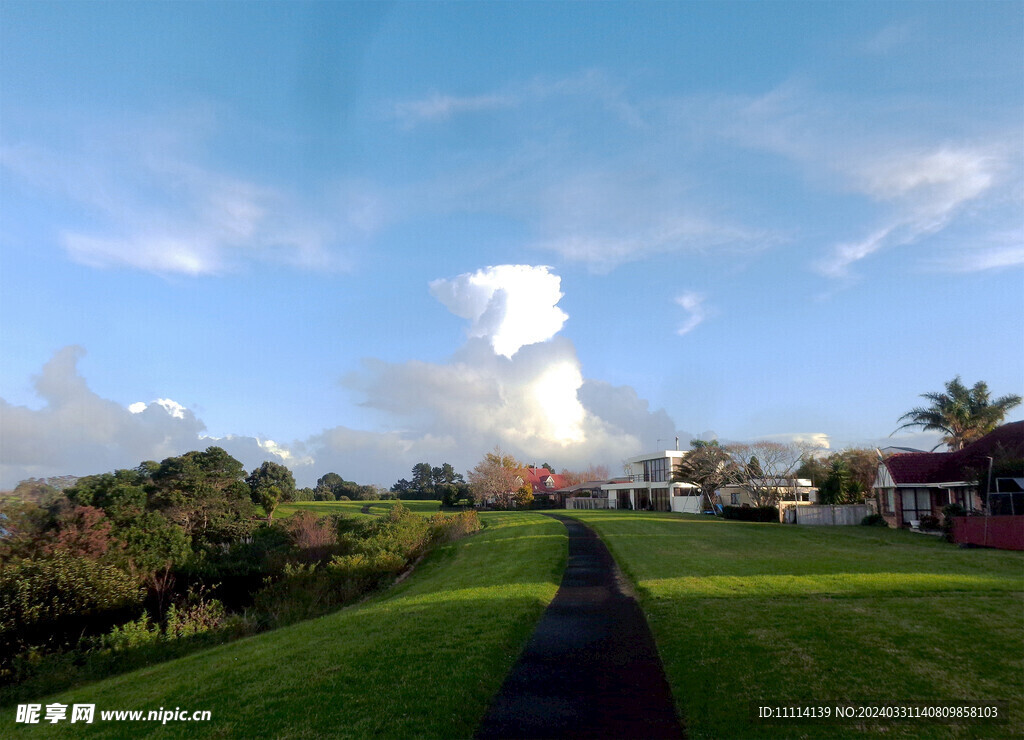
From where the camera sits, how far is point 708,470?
47906 mm

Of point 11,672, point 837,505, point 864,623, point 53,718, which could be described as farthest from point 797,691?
point 837,505

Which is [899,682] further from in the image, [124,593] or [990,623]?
[124,593]

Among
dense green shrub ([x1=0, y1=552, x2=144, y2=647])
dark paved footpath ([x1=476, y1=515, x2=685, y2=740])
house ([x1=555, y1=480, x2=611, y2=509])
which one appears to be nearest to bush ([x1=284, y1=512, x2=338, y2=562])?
dense green shrub ([x1=0, y1=552, x2=144, y2=647])

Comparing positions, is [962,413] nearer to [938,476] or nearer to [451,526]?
[938,476]

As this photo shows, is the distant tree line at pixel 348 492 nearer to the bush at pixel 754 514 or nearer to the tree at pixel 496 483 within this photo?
the tree at pixel 496 483

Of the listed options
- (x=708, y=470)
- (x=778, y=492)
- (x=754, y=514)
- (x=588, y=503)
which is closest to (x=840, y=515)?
(x=754, y=514)

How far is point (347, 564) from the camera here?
21781mm

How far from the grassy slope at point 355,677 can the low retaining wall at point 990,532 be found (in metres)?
17.2

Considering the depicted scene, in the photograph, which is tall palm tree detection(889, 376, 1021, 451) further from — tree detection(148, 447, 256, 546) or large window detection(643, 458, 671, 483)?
tree detection(148, 447, 256, 546)

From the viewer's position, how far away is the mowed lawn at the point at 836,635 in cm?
662

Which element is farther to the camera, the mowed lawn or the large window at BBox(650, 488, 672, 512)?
the large window at BBox(650, 488, 672, 512)

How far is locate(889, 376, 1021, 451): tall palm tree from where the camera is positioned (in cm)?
3997

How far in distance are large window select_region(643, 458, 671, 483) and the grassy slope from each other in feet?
151

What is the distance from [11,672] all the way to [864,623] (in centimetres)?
1829
